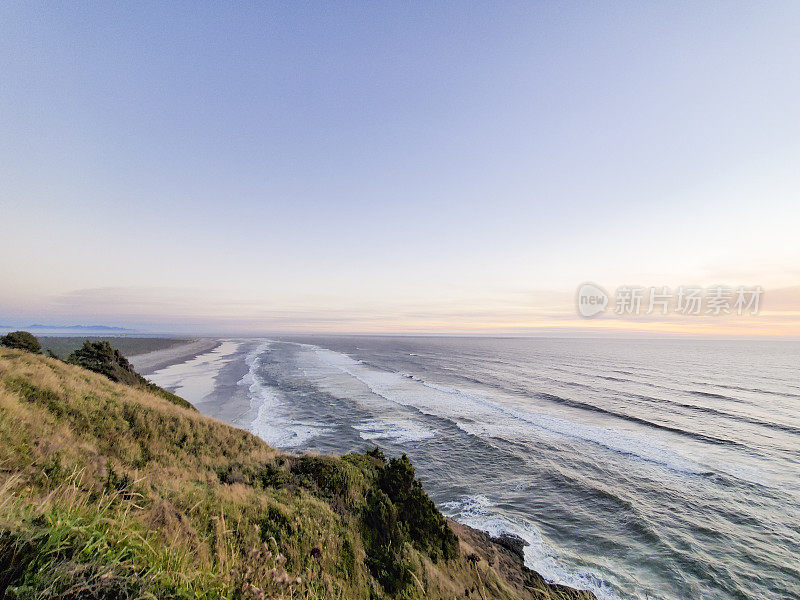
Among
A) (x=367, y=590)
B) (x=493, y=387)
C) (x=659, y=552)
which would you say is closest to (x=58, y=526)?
(x=367, y=590)

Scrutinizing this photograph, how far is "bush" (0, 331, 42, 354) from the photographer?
2014cm

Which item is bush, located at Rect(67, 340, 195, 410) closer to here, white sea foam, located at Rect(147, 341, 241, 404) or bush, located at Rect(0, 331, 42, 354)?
bush, located at Rect(0, 331, 42, 354)

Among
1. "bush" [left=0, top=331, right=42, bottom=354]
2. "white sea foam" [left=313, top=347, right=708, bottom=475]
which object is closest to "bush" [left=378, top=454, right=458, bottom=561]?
"white sea foam" [left=313, top=347, right=708, bottom=475]

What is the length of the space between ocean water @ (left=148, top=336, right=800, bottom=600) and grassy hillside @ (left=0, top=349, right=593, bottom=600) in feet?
13.4

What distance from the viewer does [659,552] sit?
1318 cm

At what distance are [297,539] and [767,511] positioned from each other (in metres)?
22.0

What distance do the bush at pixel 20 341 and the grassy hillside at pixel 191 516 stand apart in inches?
367

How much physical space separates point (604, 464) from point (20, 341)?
36684 millimetres

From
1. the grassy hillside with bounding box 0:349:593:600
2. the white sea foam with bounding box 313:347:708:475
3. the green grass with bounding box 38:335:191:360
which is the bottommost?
the green grass with bounding box 38:335:191:360

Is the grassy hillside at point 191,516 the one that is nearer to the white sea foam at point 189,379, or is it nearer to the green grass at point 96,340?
the white sea foam at point 189,379

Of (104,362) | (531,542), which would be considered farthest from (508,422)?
(104,362)

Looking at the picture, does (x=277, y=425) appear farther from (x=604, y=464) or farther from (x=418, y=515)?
(x=604, y=464)

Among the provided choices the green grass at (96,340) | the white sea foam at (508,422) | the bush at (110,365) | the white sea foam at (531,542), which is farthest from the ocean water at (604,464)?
the green grass at (96,340)

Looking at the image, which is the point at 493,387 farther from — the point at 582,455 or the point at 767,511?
the point at 767,511
